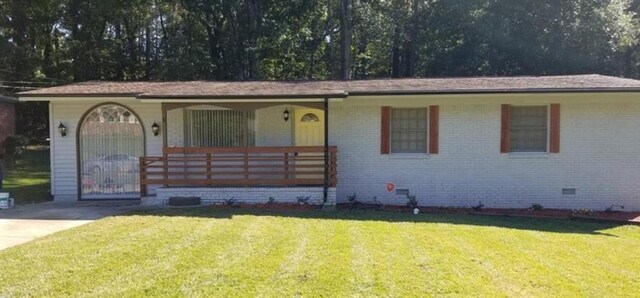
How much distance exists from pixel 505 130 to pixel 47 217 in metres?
10.4

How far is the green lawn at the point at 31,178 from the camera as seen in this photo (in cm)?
1400

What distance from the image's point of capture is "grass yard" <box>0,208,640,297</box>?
5457 mm

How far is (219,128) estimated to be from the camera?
1348 centimetres

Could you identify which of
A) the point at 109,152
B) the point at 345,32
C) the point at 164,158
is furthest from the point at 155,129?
the point at 345,32

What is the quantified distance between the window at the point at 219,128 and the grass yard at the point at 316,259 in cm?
375

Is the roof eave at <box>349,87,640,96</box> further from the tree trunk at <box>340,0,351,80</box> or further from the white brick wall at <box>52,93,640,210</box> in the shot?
the tree trunk at <box>340,0,351,80</box>

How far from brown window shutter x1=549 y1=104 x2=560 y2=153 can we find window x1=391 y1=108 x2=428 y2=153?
3018mm

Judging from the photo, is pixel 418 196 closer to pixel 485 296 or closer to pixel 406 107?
pixel 406 107

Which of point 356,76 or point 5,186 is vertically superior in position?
point 356,76

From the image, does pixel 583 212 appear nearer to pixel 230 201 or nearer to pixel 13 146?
pixel 230 201

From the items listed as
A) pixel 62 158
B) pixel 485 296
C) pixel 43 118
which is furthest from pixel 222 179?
pixel 43 118

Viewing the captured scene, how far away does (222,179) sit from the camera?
491 inches

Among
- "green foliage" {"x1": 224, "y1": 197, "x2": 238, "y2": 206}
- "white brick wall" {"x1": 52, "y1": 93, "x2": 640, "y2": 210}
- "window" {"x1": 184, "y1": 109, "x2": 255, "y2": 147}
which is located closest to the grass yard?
"green foliage" {"x1": 224, "y1": 197, "x2": 238, "y2": 206}

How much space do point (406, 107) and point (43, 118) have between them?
30.1m
